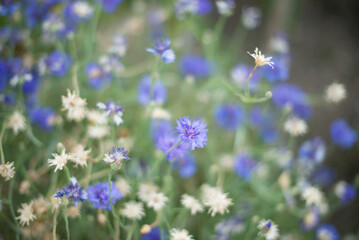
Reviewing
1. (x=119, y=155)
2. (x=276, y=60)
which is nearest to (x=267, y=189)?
(x=276, y=60)

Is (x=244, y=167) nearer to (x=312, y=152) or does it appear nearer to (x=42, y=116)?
(x=312, y=152)

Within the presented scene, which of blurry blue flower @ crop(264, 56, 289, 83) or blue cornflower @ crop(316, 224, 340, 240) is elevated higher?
blurry blue flower @ crop(264, 56, 289, 83)

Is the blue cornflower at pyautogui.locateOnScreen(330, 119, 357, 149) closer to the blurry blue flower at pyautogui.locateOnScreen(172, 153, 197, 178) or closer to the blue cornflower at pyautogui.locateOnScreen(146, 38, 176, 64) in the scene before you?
the blurry blue flower at pyautogui.locateOnScreen(172, 153, 197, 178)

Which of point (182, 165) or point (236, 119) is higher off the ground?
point (236, 119)

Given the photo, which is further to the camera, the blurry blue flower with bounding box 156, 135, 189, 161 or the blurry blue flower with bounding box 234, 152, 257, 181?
the blurry blue flower with bounding box 234, 152, 257, 181

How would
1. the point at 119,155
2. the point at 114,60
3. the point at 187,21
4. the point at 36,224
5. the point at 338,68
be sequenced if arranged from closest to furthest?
the point at 119,155
the point at 36,224
the point at 114,60
the point at 187,21
the point at 338,68

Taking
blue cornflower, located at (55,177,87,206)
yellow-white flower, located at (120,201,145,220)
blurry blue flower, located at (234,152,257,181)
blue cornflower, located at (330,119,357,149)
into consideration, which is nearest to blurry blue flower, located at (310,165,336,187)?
blue cornflower, located at (330,119,357,149)

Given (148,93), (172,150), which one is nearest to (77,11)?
(148,93)

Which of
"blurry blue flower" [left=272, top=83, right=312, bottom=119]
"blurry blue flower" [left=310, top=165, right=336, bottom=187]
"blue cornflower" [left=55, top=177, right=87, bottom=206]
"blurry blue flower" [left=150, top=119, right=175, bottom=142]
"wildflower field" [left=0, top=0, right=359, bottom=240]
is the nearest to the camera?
"blue cornflower" [left=55, top=177, right=87, bottom=206]

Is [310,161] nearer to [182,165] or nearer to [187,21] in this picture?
[182,165]
